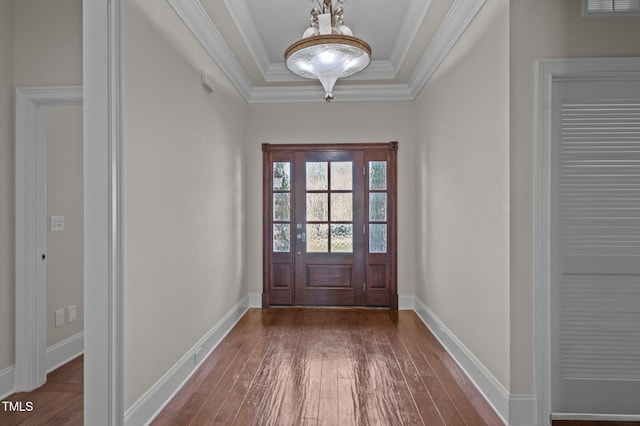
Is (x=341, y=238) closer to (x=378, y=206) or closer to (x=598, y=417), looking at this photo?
(x=378, y=206)

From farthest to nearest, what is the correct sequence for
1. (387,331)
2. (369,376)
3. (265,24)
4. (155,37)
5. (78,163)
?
(387,331), (265,24), (78,163), (369,376), (155,37)

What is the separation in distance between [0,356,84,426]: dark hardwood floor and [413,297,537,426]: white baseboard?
256 cm

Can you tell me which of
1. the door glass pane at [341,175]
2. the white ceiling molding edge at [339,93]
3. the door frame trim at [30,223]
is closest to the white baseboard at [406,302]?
the door glass pane at [341,175]

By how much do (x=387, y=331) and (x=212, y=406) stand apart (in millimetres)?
2132

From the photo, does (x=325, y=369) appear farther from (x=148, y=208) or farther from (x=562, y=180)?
(x=562, y=180)

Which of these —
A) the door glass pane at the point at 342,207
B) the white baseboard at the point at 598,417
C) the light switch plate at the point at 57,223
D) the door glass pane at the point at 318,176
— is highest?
the door glass pane at the point at 318,176

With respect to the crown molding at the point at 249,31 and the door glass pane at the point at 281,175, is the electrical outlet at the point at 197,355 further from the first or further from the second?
the crown molding at the point at 249,31

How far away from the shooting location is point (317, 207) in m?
5.09

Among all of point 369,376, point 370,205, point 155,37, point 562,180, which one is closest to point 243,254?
point 370,205

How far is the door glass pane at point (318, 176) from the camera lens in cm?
509

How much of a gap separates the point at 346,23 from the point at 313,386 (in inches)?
126

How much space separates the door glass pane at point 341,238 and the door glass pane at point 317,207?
20cm

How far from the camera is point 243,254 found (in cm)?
485

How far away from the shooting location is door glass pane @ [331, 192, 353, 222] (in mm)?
5062
